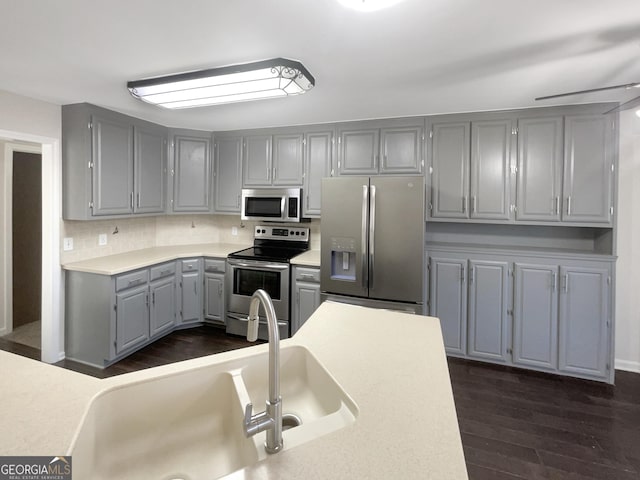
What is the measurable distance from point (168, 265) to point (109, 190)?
92 cm

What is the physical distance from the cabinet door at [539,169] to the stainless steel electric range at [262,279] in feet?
7.36

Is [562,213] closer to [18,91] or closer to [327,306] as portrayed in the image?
[327,306]

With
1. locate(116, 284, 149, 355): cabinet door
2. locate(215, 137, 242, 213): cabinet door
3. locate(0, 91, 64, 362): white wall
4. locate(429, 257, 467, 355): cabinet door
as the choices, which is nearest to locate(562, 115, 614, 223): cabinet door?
locate(429, 257, 467, 355): cabinet door

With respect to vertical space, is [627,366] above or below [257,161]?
below

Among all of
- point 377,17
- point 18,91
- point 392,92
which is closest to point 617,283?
point 392,92

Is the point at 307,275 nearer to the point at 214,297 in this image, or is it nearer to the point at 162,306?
the point at 214,297

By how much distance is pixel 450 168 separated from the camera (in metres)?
3.07

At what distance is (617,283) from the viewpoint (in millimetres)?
2934

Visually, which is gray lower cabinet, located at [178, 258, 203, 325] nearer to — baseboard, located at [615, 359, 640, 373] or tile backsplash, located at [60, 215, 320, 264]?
tile backsplash, located at [60, 215, 320, 264]

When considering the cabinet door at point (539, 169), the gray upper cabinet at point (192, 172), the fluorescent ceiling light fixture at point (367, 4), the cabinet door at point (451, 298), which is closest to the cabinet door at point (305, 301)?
the cabinet door at point (451, 298)

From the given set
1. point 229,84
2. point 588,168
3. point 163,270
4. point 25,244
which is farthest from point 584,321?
point 25,244

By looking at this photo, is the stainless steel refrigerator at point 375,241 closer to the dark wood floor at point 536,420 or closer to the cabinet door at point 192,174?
the dark wood floor at point 536,420

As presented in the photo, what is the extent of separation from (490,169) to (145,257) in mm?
3497

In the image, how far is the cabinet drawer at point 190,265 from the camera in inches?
141
